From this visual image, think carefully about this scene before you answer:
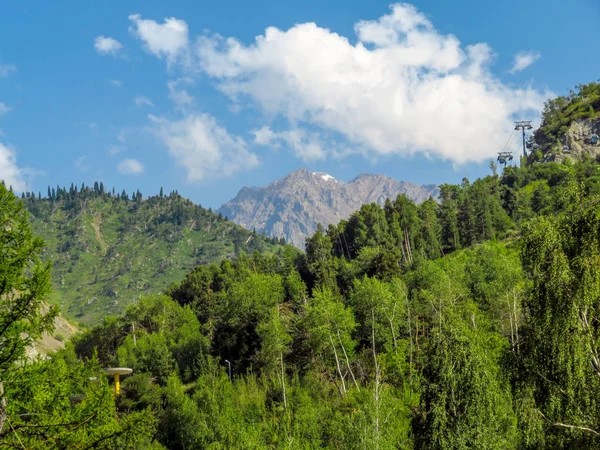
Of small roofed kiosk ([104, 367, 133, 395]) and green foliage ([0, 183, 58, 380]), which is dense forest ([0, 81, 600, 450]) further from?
small roofed kiosk ([104, 367, 133, 395])

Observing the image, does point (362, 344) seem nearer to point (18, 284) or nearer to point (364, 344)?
point (364, 344)

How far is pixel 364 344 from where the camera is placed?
253 feet

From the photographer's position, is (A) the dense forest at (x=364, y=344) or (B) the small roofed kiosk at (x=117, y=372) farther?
(B) the small roofed kiosk at (x=117, y=372)

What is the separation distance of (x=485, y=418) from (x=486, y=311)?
4499 centimetres

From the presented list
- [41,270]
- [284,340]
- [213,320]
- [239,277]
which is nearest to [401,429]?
[284,340]

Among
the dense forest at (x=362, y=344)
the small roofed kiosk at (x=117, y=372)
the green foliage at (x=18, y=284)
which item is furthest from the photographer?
the small roofed kiosk at (x=117, y=372)

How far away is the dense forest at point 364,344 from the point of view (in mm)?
14688

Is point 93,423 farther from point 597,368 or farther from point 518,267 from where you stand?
point 518,267

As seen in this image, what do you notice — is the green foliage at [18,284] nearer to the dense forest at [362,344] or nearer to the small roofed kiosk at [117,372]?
the dense forest at [362,344]

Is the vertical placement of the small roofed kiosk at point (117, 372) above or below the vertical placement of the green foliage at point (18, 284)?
below

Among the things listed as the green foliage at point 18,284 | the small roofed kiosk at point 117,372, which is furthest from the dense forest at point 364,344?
the small roofed kiosk at point 117,372

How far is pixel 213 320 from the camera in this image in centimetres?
11675

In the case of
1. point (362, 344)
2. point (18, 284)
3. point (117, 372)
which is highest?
point (18, 284)

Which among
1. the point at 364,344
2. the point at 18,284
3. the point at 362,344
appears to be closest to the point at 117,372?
the point at 364,344
